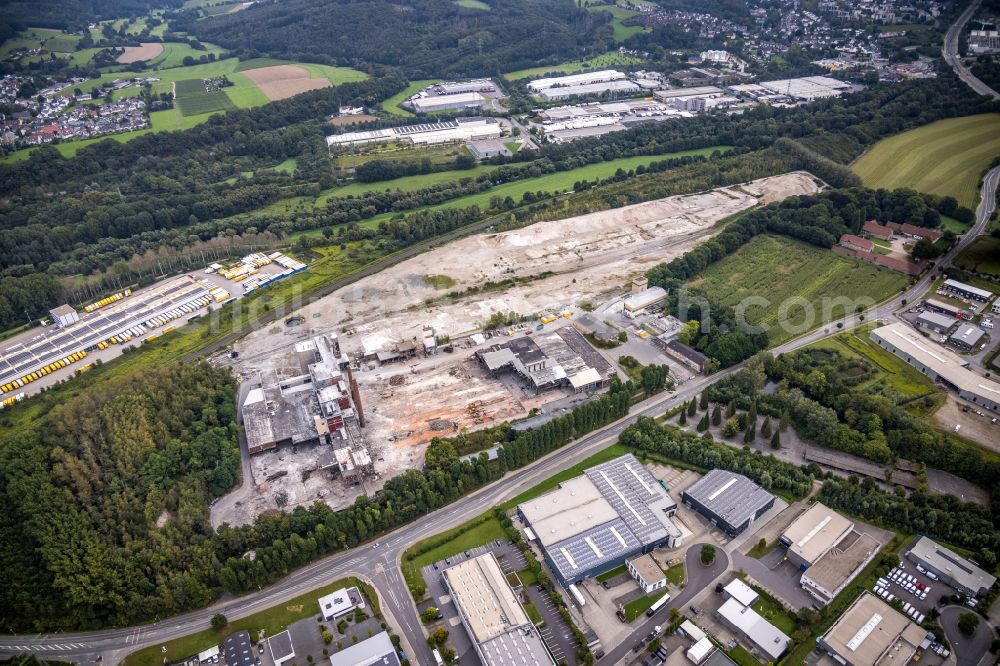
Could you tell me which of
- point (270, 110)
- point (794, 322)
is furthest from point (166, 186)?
point (794, 322)

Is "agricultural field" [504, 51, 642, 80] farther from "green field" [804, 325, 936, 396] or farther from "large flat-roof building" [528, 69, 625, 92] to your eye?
"green field" [804, 325, 936, 396]

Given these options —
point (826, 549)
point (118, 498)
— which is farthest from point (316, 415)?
point (826, 549)

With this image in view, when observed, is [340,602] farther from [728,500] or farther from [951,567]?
[951,567]

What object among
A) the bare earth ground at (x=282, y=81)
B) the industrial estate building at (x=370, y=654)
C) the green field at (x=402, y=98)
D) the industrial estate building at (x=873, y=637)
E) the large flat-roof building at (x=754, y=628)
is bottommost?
the industrial estate building at (x=370, y=654)

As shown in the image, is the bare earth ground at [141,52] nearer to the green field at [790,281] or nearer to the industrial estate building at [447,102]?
the industrial estate building at [447,102]

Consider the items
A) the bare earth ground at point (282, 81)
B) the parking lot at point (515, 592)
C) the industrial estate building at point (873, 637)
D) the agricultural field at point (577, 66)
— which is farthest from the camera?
the agricultural field at point (577, 66)

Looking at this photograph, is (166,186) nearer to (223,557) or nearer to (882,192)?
(223,557)

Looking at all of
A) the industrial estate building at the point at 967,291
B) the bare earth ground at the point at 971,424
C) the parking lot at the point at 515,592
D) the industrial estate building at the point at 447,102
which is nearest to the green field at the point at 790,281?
the industrial estate building at the point at 967,291
